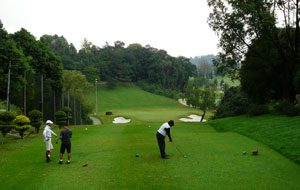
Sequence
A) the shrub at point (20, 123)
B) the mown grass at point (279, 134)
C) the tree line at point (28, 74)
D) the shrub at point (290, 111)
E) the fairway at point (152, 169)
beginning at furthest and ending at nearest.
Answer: the tree line at point (28, 74) → the shrub at point (290, 111) → the shrub at point (20, 123) → the mown grass at point (279, 134) → the fairway at point (152, 169)

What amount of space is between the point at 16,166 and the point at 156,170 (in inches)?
281

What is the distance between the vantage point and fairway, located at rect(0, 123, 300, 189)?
11461 millimetres

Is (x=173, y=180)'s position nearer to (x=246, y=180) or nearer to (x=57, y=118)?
(x=246, y=180)

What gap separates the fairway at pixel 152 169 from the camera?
11.5 meters

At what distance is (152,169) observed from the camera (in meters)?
13.7

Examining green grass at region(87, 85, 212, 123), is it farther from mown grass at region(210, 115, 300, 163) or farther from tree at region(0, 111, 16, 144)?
tree at region(0, 111, 16, 144)

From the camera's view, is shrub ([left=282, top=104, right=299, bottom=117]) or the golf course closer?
the golf course

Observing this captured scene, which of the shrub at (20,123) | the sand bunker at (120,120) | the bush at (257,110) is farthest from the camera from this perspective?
the sand bunker at (120,120)

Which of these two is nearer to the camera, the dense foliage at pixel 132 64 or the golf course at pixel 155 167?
the golf course at pixel 155 167

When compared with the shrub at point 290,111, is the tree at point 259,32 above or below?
above

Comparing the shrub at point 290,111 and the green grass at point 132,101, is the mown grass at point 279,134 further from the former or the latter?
the green grass at point 132,101

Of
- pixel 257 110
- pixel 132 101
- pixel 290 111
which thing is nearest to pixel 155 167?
pixel 290 111

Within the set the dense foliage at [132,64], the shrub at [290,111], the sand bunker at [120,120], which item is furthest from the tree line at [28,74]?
the dense foliage at [132,64]

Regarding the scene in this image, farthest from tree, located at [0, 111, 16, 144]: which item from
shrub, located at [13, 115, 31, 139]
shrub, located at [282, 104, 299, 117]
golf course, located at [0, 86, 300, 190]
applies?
shrub, located at [282, 104, 299, 117]
